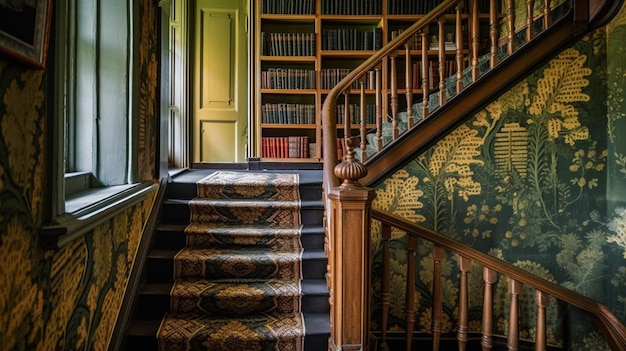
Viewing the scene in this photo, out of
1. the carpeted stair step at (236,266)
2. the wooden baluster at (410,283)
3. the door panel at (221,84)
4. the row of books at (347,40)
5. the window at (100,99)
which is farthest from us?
the door panel at (221,84)

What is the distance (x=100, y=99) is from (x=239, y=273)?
1282 mm

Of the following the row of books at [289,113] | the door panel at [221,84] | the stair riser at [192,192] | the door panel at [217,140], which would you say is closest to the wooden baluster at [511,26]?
the stair riser at [192,192]

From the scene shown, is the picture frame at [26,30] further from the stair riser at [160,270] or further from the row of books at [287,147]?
the row of books at [287,147]

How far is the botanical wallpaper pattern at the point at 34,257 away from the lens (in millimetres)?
1208

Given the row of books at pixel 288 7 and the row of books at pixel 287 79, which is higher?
the row of books at pixel 288 7

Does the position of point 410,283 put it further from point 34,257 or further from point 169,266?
point 34,257

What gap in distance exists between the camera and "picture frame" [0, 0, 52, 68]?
1.11m

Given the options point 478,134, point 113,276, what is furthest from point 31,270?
point 478,134

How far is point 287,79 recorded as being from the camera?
16.3 ft

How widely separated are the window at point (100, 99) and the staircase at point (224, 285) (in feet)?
2.08

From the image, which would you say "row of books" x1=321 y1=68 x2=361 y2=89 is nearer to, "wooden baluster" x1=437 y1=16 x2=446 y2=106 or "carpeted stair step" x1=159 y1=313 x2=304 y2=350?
"wooden baluster" x1=437 y1=16 x2=446 y2=106

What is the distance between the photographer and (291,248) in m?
2.95

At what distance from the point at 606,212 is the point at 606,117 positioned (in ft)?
2.02

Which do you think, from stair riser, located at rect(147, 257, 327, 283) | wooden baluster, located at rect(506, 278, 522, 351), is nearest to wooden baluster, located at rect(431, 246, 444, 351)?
wooden baluster, located at rect(506, 278, 522, 351)
